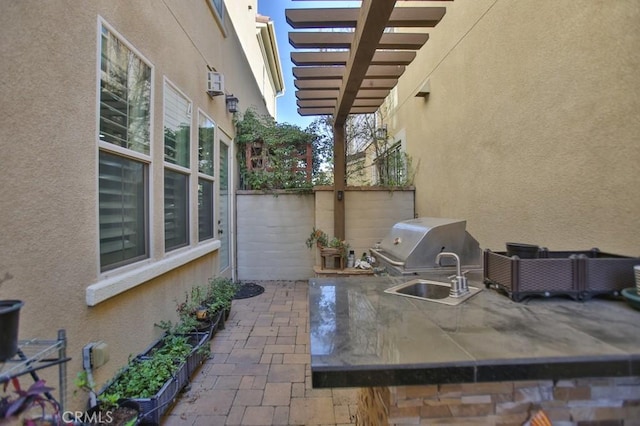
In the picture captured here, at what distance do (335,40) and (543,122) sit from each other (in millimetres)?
2118

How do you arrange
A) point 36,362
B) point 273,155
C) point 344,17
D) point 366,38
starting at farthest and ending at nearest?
point 273,155
point 344,17
point 366,38
point 36,362

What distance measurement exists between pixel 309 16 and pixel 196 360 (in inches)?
129

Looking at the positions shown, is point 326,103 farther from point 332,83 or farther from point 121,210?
point 121,210

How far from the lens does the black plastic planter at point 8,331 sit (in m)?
1.10

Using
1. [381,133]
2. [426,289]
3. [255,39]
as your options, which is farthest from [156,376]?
[255,39]

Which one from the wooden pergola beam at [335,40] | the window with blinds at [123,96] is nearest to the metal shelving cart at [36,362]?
the window with blinds at [123,96]

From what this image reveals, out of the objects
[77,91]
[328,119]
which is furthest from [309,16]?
[328,119]

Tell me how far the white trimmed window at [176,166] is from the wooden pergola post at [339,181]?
7.55 ft

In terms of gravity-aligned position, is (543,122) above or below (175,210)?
above

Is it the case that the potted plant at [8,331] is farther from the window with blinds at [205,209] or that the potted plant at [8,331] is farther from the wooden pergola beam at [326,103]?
the wooden pergola beam at [326,103]

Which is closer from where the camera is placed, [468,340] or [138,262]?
[468,340]

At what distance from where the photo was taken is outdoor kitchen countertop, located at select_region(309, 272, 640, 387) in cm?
106

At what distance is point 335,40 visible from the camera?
3436mm

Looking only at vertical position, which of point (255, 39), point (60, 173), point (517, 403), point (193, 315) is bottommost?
point (193, 315)
